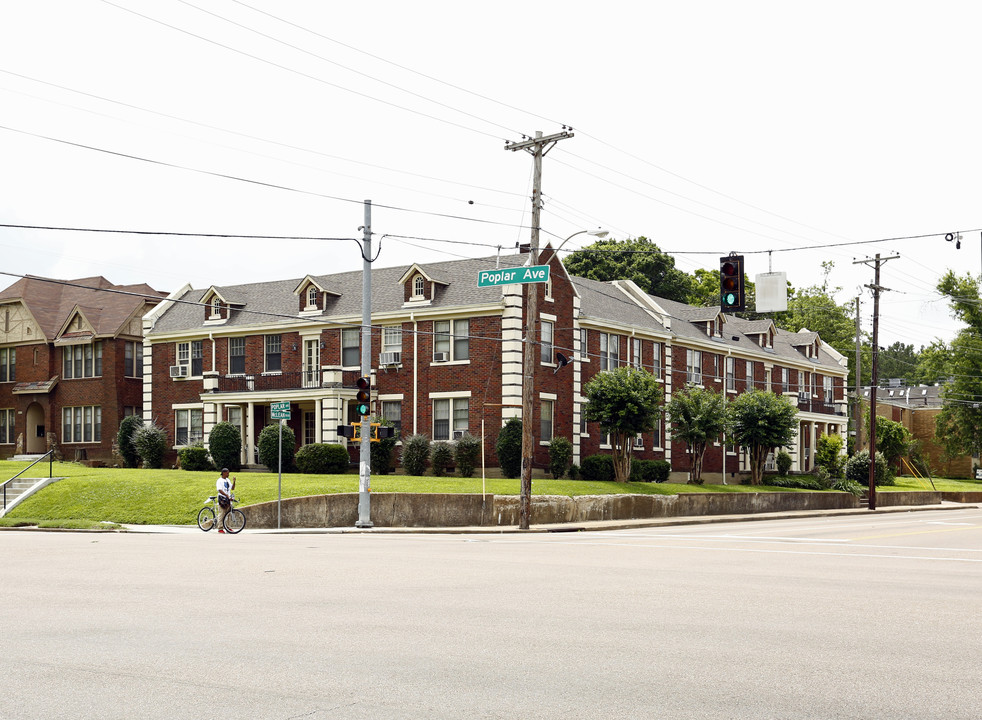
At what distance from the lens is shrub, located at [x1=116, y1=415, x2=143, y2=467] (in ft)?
169

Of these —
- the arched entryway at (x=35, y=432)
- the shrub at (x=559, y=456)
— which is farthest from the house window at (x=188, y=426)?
the shrub at (x=559, y=456)

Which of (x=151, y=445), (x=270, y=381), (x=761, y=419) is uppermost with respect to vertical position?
(x=270, y=381)

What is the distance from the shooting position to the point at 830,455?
65.1 m

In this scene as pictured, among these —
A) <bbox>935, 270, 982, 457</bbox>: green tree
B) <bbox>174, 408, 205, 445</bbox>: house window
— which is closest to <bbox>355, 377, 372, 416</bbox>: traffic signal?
<bbox>174, 408, 205, 445</bbox>: house window

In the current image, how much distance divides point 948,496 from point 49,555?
5745 cm

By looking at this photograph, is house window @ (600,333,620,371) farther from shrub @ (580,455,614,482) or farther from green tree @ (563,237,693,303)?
green tree @ (563,237,693,303)

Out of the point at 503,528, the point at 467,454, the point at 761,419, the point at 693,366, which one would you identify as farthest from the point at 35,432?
the point at 761,419

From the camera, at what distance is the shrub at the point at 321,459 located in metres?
42.5

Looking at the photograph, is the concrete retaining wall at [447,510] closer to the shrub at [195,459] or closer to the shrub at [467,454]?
the shrub at [467,454]

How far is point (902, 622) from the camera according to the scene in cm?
1097

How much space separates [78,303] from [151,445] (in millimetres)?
11627

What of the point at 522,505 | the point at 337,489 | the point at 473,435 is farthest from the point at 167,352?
the point at 522,505

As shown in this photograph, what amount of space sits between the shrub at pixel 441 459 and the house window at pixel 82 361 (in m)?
21.7

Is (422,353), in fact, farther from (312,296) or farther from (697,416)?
(697,416)
